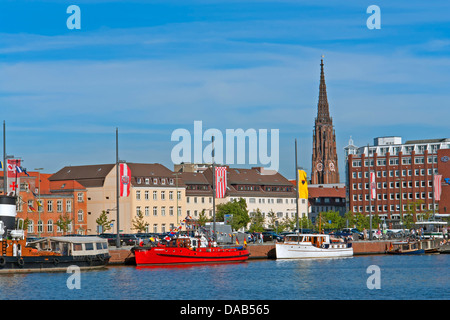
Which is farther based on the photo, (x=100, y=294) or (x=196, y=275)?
(x=196, y=275)

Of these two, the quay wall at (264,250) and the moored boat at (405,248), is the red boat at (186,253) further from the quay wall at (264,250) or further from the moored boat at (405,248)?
the moored boat at (405,248)

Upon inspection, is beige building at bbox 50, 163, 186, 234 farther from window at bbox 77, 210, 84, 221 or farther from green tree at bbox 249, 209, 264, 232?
green tree at bbox 249, 209, 264, 232

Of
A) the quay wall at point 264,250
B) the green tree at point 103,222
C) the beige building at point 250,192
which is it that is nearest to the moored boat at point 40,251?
the quay wall at point 264,250

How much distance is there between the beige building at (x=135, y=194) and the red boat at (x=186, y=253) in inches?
2441

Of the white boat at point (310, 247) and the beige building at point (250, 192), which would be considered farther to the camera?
the beige building at point (250, 192)

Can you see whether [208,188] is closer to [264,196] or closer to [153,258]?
[264,196]

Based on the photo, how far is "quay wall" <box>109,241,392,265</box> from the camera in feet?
267

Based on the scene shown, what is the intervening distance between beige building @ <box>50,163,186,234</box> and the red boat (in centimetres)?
6201

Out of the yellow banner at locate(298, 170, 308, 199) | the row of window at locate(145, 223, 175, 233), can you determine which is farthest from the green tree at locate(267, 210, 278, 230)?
the yellow banner at locate(298, 170, 308, 199)

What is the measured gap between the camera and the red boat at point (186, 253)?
80.1 metres
